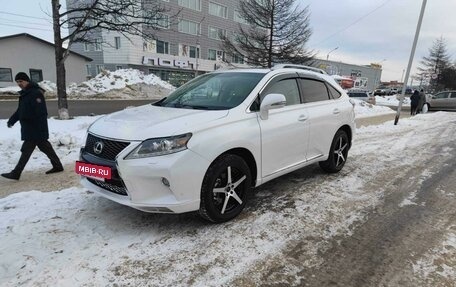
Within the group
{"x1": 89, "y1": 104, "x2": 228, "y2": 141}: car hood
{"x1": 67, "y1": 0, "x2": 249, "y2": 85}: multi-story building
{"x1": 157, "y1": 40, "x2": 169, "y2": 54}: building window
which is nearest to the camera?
{"x1": 89, "y1": 104, "x2": 228, "y2": 141}: car hood

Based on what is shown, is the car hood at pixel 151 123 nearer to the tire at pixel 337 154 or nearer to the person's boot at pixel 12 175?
the person's boot at pixel 12 175

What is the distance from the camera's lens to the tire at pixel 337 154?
5.83m

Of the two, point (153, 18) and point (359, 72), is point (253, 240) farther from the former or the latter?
point (359, 72)

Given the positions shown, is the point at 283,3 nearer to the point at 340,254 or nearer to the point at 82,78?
the point at 340,254

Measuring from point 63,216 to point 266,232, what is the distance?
2308 mm

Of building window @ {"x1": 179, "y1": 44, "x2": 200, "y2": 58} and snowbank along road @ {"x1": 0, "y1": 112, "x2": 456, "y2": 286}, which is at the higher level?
building window @ {"x1": 179, "y1": 44, "x2": 200, "y2": 58}

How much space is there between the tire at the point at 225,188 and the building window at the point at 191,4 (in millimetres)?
47010

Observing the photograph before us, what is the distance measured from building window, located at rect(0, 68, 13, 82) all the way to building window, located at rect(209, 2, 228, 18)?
28.6 metres

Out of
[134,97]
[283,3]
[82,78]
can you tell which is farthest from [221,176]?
[82,78]

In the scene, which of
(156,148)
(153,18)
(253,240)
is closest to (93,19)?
(153,18)

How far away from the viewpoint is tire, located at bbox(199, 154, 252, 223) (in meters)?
3.71

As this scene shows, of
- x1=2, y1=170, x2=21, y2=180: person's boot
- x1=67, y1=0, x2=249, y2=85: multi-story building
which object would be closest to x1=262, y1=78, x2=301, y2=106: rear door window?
x1=2, y1=170, x2=21, y2=180: person's boot

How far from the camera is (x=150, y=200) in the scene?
348 centimetres

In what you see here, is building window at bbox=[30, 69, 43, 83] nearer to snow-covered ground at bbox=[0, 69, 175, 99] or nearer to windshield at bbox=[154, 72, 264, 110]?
snow-covered ground at bbox=[0, 69, 175, 99]
